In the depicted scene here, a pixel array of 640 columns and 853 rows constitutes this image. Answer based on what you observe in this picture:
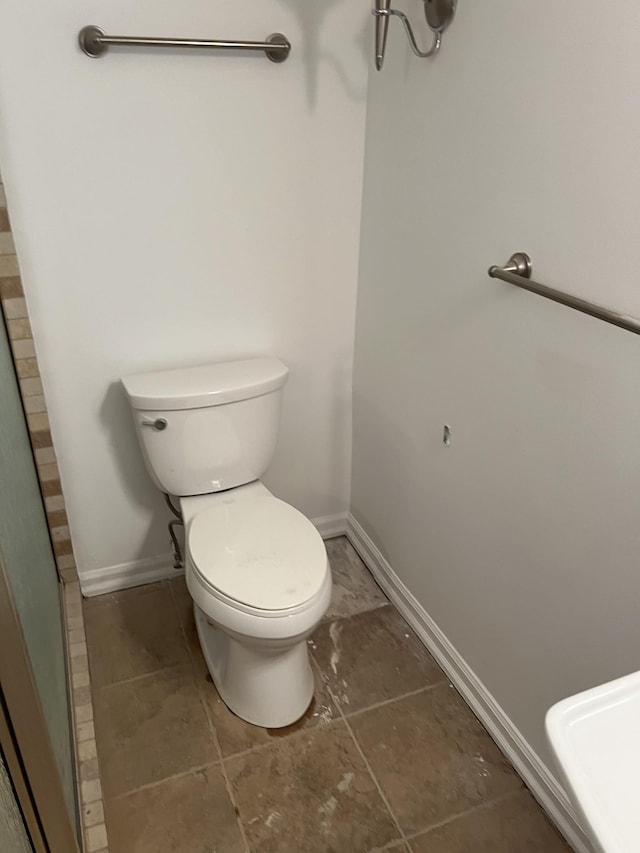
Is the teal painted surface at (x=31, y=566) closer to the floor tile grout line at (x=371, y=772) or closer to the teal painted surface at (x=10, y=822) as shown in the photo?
the teal painted surface at (x=10, y=822)

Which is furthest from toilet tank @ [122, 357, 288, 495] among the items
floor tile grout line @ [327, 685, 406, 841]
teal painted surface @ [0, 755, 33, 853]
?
teal painted surface @ [0, 755, 33, 853]

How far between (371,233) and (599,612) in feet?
3.59

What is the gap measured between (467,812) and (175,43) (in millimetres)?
1779

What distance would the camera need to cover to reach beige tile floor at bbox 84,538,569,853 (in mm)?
1439

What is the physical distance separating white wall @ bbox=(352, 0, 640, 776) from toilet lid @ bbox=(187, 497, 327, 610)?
372 millimetres

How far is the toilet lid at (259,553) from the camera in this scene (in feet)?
4.80

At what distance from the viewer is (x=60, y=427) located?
5.86 feet

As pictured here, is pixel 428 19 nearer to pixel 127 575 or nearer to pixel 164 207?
pixel 164 207

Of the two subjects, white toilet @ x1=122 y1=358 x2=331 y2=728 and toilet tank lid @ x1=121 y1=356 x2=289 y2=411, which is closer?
white toilet @ x1=122 y1=358 x2=331 y2=728

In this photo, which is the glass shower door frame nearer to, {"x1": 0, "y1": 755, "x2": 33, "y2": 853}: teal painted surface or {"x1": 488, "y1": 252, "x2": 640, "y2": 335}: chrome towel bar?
{"x1": 0, "y1": 755, "x2": 33, "y2": 853}: teal painted surface

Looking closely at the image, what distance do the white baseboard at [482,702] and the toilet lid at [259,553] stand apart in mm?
480

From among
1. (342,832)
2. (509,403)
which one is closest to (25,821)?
(342,832)

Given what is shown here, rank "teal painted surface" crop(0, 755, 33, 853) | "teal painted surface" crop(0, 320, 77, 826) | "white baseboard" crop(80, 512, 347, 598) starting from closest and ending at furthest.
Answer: "teal painted surface" crop(0, 755, 33, 853) < "teal painted surface" crop(0, 320, 77, 826) < "white baseboard" crop(80, 512, 347, 598)

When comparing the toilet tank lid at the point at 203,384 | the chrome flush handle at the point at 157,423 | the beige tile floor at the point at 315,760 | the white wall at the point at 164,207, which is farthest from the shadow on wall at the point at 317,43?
the beige tile floor at the point at 315,760
